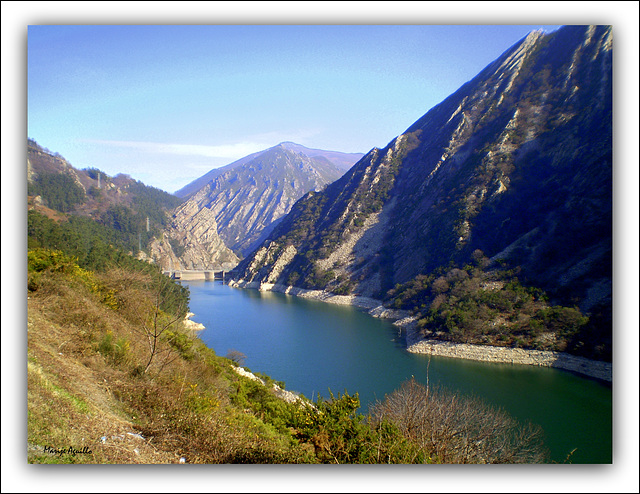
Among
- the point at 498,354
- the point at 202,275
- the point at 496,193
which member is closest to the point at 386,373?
the point at 498,354

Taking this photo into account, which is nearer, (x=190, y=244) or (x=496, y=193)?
(x=496, y=193)

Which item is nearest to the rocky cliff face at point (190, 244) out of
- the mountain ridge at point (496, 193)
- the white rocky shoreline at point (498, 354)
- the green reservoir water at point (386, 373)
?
the mountain ridge at point (496, 193)

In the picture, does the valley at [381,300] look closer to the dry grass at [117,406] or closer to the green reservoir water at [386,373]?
the dry grass at [117,406]

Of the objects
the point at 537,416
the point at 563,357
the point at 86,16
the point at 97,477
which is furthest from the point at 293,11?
the point at 563,357

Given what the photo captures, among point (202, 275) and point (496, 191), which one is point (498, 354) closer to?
point (496, 191)

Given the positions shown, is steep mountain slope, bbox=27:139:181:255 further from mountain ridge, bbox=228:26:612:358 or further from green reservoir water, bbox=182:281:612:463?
mountain ridge, bbox=228:26:612:358

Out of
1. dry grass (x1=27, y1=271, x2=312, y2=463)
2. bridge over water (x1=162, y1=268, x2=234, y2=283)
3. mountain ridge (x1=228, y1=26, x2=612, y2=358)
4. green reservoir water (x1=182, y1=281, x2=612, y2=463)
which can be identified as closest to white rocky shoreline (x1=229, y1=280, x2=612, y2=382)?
green reservoir water (x1=182, y1=281, x2=612, y2=463)

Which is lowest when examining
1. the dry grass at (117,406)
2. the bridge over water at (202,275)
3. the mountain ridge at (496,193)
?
the bridge over water at (202,275)
